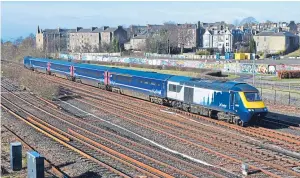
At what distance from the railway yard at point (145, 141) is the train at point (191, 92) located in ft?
2.05

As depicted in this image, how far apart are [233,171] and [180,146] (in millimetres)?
4349

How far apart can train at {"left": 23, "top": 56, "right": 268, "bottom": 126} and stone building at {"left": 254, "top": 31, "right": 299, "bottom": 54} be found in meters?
77.6

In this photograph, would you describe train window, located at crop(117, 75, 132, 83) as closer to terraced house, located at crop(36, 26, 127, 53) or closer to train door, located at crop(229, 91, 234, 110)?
train door, located at crop(229, 91, 234, 110)

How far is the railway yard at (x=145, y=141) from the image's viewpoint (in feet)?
55.7

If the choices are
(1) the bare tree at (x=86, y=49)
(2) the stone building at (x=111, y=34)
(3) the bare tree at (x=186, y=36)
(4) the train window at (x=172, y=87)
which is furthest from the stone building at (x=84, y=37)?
(4) the train window at (x=172, y=87)

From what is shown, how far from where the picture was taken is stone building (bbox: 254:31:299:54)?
11400 centimetres

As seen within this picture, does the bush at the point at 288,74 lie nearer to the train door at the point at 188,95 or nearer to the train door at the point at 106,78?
the train door at the point at 106,78

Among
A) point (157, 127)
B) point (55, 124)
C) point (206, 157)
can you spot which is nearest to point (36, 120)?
point (55, 124)

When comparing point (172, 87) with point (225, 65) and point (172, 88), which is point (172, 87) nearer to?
point (172, 88)

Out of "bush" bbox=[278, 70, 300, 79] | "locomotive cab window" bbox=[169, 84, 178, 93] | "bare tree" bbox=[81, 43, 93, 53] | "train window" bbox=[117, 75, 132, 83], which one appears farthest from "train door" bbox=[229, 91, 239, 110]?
"bare tree" bbox=[81, 43, 93, 53]

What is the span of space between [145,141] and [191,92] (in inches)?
318

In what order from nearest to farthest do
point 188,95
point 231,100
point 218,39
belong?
point 231,100, point 188,95, point 218,39

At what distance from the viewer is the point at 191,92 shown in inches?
1142

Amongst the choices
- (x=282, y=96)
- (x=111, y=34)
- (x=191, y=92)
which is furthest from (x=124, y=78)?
(x=111, y=34)
